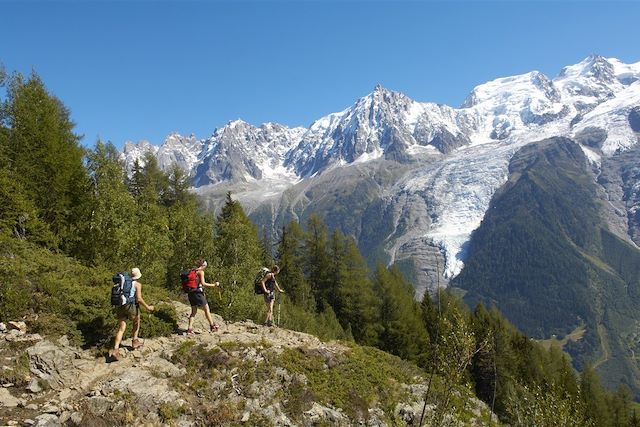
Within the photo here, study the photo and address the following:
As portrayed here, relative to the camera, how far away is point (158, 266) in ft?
86.8

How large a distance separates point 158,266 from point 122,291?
11645mm

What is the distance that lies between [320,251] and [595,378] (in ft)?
192

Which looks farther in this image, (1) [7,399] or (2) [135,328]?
(2) [135,328]

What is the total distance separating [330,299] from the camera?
56344mm

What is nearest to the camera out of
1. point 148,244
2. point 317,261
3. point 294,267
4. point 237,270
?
point 148,244

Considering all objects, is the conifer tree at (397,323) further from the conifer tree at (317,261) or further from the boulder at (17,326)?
the boulder at (17,326)

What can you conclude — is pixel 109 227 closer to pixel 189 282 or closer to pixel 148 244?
pixel 148 244

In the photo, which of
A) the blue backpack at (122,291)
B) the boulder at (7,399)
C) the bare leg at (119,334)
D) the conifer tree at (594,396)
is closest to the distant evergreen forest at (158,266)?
the bare leg at (119,334)

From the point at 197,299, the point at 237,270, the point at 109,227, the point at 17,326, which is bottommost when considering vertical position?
the point at 17,326

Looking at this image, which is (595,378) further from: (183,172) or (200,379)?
(200,379)

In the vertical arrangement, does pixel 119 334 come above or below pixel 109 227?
below

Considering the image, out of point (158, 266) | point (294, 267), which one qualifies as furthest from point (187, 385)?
point (294, 267)

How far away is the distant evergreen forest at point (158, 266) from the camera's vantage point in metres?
14.7

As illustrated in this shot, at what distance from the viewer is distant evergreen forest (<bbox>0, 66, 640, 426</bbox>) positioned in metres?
14.7
